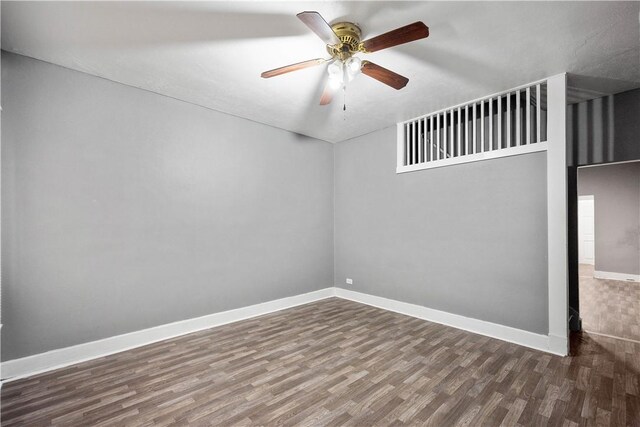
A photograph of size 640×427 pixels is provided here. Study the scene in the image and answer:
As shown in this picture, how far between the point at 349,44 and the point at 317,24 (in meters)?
0.54

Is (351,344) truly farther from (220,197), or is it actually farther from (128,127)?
(128,127)

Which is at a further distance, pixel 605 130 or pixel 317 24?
pixel 605 130

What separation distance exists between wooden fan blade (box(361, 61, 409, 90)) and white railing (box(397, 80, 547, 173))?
1.60 m

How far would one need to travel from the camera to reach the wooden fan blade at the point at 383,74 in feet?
7.31

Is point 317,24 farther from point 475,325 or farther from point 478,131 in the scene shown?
point 475,325

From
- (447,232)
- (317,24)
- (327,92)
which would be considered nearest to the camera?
(317,24)

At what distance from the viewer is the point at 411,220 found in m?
4.23

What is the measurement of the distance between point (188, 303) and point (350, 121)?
3.29m

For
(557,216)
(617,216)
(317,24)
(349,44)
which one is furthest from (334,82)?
(617,216)

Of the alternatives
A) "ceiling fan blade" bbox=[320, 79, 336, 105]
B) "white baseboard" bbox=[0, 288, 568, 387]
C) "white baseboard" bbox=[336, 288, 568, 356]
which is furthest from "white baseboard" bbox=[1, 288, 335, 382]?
"ceiling fan blade" bbox=[320, 79, 336, 105]

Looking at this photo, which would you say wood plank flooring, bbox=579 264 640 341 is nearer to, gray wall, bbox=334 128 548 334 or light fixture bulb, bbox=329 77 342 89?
gray wall, bbox=334 128 548 334

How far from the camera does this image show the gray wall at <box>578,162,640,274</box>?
581cm

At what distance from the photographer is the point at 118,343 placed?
2996mm

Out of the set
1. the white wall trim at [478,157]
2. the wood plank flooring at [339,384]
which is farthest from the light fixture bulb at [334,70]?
the wood plank flooring at [339,384]
